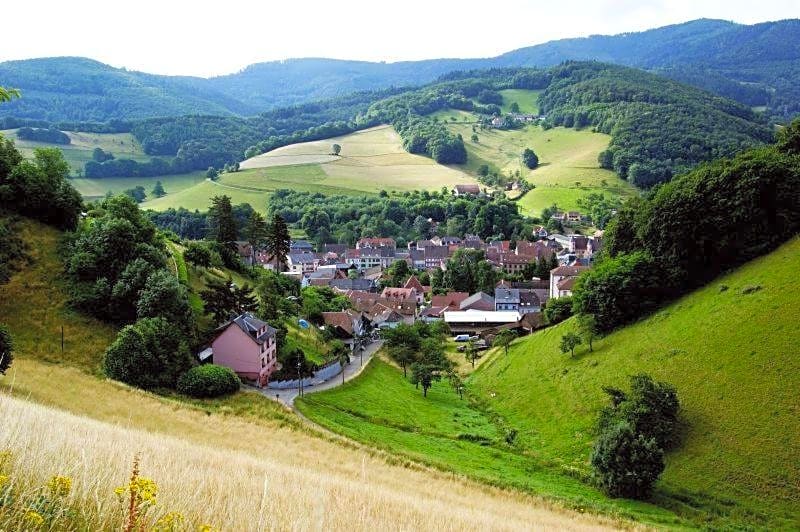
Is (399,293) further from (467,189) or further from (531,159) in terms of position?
(531,159)

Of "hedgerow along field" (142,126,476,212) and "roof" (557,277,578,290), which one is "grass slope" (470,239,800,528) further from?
"hedgerow along field" (142,126,476,212)

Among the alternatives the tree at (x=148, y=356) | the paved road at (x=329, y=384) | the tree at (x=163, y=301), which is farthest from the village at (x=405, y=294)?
the tree at (x=148, y=356)

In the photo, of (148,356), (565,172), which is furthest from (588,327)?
(565,172)

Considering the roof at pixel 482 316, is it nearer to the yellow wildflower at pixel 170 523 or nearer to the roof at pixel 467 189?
the yellow wildflower at pixel 170 523

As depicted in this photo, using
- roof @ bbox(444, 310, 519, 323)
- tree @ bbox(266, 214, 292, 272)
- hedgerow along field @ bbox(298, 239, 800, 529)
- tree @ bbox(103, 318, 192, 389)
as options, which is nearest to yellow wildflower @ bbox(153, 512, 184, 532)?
hedgerow along field @ bbox(298, 239, 800, 529)

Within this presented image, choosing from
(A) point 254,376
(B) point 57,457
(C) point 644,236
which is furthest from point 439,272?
(B) point 57,457
